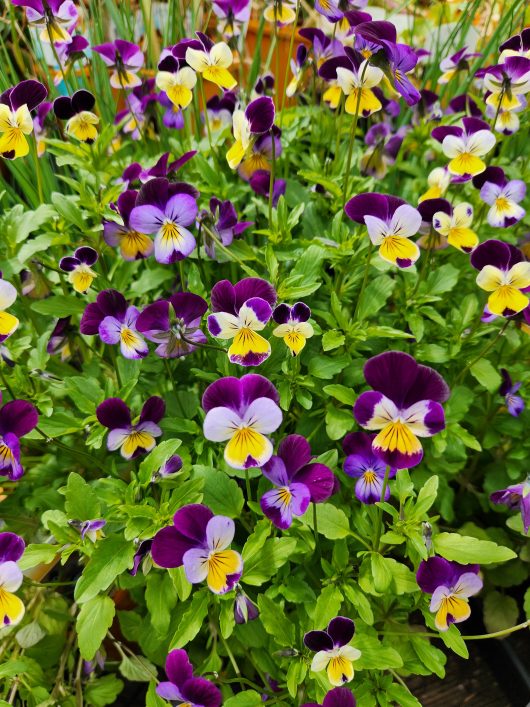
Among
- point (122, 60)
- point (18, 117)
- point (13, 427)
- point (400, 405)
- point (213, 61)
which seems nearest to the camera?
point (400, 405)

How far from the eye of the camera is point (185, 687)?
72 cm

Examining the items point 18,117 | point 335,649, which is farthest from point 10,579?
point 18,117

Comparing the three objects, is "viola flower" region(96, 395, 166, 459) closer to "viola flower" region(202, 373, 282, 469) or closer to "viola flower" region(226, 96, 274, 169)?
"viola flower" region(202, 373, 282, 469)

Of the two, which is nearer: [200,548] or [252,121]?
[200,548]

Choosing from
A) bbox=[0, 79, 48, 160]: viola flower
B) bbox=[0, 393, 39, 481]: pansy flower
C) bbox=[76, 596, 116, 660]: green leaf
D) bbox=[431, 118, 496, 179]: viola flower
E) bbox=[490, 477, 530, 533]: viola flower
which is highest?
bbox=[0, 79, 48, 160]: viola flower

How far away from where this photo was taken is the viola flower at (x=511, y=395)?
41.3 inches

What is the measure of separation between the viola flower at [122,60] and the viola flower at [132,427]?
0.70 m

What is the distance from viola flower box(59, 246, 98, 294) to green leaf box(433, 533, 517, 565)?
2.02ft

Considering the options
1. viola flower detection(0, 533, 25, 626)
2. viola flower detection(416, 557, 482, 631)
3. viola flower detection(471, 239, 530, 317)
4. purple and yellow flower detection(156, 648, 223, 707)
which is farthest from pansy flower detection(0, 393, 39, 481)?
viola flower detection(471, 239, 530, 317)

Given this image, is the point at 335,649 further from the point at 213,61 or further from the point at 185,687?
the point at 213,61

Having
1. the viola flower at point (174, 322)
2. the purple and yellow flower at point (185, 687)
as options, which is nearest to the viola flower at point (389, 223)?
the viola flower at point (174, 322)

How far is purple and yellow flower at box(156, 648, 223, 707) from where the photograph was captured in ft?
2.35

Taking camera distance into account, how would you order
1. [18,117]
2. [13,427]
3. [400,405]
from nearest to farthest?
[400,405] → [13,427] → [18,117]

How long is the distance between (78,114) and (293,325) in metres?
0.57
